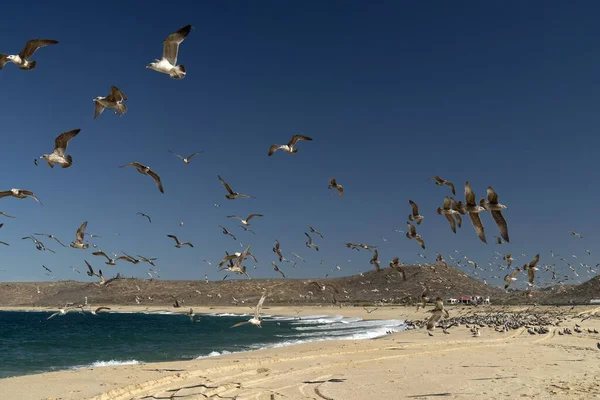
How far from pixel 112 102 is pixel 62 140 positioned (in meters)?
1.72

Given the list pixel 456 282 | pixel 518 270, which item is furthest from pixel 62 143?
pixel 456 282

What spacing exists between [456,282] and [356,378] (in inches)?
4512

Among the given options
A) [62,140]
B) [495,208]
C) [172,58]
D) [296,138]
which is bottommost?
[495,208]

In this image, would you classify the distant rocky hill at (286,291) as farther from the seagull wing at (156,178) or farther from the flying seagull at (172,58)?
the flying seagull at (172,58)

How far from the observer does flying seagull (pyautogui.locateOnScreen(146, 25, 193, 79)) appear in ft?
38.8

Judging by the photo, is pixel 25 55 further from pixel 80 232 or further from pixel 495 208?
pixel 495 208

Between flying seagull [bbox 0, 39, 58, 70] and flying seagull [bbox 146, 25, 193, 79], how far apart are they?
2291 millimetres

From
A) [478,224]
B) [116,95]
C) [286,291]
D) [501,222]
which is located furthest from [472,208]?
[286,291]

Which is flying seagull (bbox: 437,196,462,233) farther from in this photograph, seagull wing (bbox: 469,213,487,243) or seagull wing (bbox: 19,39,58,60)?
seagull wing (bbox: 19,39,58,60)

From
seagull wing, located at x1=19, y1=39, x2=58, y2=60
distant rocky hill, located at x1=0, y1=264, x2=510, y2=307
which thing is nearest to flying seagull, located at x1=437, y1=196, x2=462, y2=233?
seagull wing, located at x1=19, y1=39, x2=58, y2=60

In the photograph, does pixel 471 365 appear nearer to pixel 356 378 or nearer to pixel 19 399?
pixel 356 378

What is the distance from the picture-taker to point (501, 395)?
1407 cm

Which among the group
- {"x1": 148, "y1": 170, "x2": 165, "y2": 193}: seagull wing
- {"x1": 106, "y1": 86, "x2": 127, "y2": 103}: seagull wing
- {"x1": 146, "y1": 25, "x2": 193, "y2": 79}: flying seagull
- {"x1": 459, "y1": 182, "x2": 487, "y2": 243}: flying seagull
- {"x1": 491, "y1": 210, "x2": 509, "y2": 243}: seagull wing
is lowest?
{"x1": 491, "y1": 210, "x2": 509, "y2": 243}: seagull wing

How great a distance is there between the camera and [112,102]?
43.3ft
